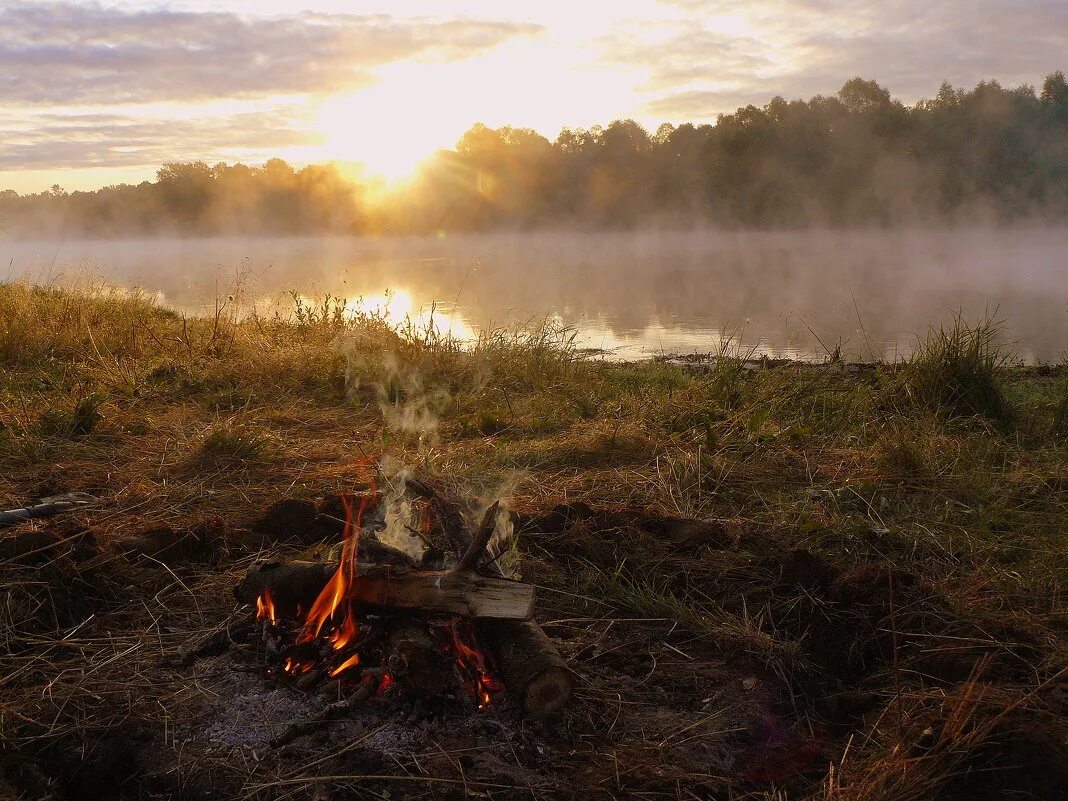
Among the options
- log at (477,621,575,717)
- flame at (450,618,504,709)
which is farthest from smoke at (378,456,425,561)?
log at (477,621,575,717)

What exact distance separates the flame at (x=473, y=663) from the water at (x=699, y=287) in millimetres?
6305

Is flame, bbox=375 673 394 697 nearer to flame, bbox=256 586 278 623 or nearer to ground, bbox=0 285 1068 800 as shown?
ground, bbox=0 285 1068 800

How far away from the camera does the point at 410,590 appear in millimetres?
2424

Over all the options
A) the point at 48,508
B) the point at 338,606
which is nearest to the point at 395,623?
the point at 338,606

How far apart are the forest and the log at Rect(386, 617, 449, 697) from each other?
145ft

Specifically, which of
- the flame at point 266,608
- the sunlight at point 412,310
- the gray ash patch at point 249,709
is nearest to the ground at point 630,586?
the gray ash patch at point 249,709

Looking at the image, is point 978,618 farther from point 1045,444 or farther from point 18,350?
point 18,350

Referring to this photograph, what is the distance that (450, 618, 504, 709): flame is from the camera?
2279mm

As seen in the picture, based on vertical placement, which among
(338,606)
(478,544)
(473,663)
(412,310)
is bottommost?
(412,310)

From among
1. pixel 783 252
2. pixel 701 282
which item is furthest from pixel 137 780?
pixel 783 252

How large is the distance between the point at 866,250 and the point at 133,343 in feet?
96.9

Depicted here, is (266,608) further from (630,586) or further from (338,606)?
(630,586)

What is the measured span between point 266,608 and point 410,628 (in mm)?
562

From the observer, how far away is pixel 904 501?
156 inches
